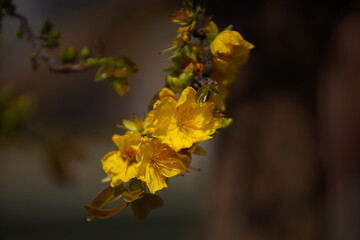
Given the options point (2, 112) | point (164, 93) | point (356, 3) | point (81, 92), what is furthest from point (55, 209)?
point (164, 93)

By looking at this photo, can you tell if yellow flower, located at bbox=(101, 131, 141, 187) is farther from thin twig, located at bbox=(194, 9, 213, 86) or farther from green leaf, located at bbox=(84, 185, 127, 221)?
thin twig, located at bbox=(194, 9, 213, 86)

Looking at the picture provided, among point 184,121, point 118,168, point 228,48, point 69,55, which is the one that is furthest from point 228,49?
point 69,55

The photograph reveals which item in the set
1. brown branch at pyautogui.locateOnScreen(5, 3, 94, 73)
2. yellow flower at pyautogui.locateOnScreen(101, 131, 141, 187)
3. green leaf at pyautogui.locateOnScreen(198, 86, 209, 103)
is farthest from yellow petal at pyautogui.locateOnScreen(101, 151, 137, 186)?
brown branch at pyautogui.locateOnScreen(5, 3, 94, 73)

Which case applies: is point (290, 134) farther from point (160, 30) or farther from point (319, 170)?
point (160, 30)

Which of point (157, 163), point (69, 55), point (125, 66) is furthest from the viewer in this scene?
point (69, 55)

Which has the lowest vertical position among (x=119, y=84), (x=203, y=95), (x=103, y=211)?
(x=103, y=211)

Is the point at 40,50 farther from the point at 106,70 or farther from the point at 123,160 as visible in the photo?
the point at 123,160
